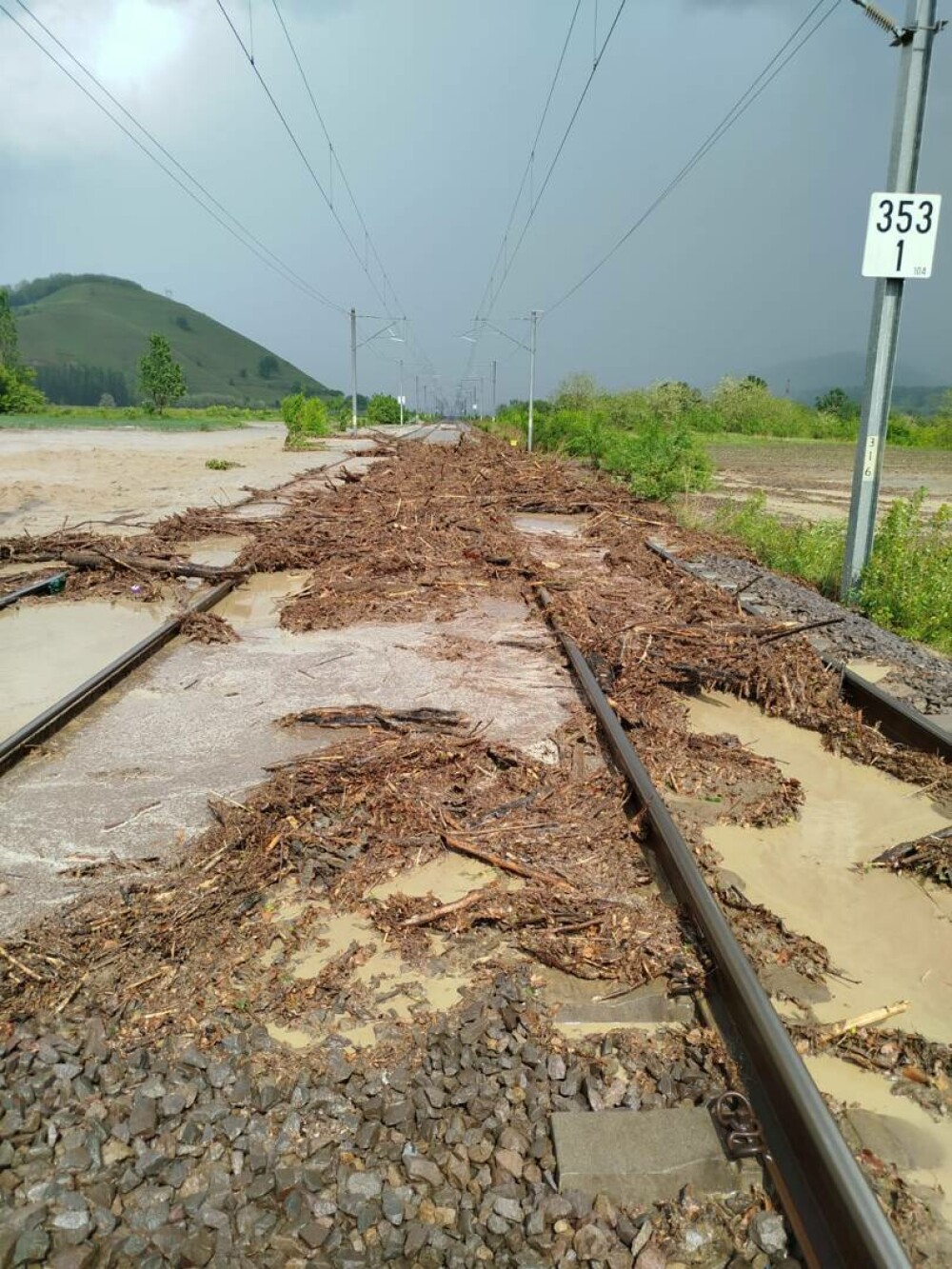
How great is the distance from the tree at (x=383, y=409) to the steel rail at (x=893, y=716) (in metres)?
98.3

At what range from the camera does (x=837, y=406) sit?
98.4m

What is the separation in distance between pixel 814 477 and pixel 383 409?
3122 inches

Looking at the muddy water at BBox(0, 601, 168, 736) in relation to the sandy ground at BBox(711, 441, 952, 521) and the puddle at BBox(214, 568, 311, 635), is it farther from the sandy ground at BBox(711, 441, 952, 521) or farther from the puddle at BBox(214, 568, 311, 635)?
the sandy ground at BBox(711, 441, 952, 521)

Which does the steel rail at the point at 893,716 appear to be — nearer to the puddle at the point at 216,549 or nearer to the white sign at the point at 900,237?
the white sign at the point at 900,237

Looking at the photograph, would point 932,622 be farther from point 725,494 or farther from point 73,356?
point 73,356

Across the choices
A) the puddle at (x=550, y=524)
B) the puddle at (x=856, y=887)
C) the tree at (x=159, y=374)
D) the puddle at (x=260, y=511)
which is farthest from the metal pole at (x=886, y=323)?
the tree at (x=159, y=374)

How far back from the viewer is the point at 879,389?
382 inches

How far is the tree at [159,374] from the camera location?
10456 cm

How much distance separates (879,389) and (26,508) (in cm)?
1496

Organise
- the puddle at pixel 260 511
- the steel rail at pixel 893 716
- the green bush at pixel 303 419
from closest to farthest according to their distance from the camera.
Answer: the steel rail at pixel 893 716 → the puddle at pixel 260 511 → the green bush at pixel 303 419

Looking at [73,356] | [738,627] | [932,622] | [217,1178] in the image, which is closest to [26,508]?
[738,627]

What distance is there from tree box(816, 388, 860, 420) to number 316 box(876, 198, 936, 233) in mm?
82086

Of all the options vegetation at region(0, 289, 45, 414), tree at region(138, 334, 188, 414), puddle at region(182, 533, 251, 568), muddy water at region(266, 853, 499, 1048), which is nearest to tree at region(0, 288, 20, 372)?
tree at region(138, 334, 188, 414)

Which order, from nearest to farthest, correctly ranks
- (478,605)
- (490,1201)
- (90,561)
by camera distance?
1. (490,1201)
2. (478,605)
3. (90,561)
